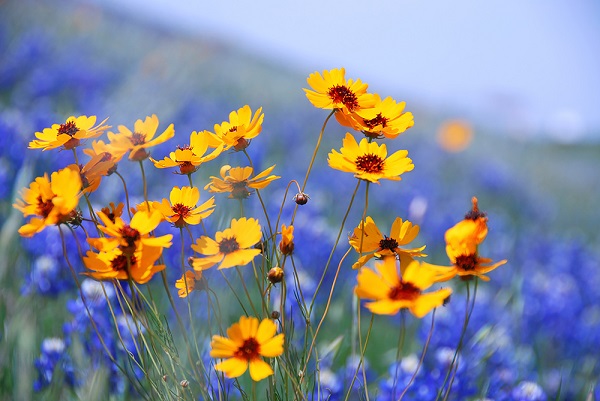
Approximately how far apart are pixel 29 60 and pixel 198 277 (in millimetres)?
4618

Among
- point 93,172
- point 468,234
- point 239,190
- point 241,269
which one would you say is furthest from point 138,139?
point 241,269

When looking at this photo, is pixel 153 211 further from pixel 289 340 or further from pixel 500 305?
pixel 500 305

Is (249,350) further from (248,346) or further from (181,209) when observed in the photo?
(181,209)

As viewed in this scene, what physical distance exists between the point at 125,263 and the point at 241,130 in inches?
12.7

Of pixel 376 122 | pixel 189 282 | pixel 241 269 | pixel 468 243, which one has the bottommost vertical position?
pixel 241 269

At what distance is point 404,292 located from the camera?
0.87 meters

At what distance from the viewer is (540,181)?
43.8 feet

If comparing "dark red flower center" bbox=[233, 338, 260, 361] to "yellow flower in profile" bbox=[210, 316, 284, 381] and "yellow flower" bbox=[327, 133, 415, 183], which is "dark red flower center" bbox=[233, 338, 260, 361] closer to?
"yellow flower in profile" bbox=[210, 316, 284, 381]

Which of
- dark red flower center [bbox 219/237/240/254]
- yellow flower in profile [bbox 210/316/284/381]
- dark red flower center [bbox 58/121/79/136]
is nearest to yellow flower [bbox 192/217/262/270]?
dark red flower center [bbox 219/237/240/254]

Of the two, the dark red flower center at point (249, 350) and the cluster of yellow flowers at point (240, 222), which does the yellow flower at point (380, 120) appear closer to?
the cluster of yellow flowers at point (240, 222)

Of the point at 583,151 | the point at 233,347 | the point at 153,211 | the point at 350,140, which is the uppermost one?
the point at 350,140

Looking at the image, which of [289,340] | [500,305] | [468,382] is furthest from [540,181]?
[289,340]

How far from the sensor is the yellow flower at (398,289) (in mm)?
820

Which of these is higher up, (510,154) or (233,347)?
(233,347)
